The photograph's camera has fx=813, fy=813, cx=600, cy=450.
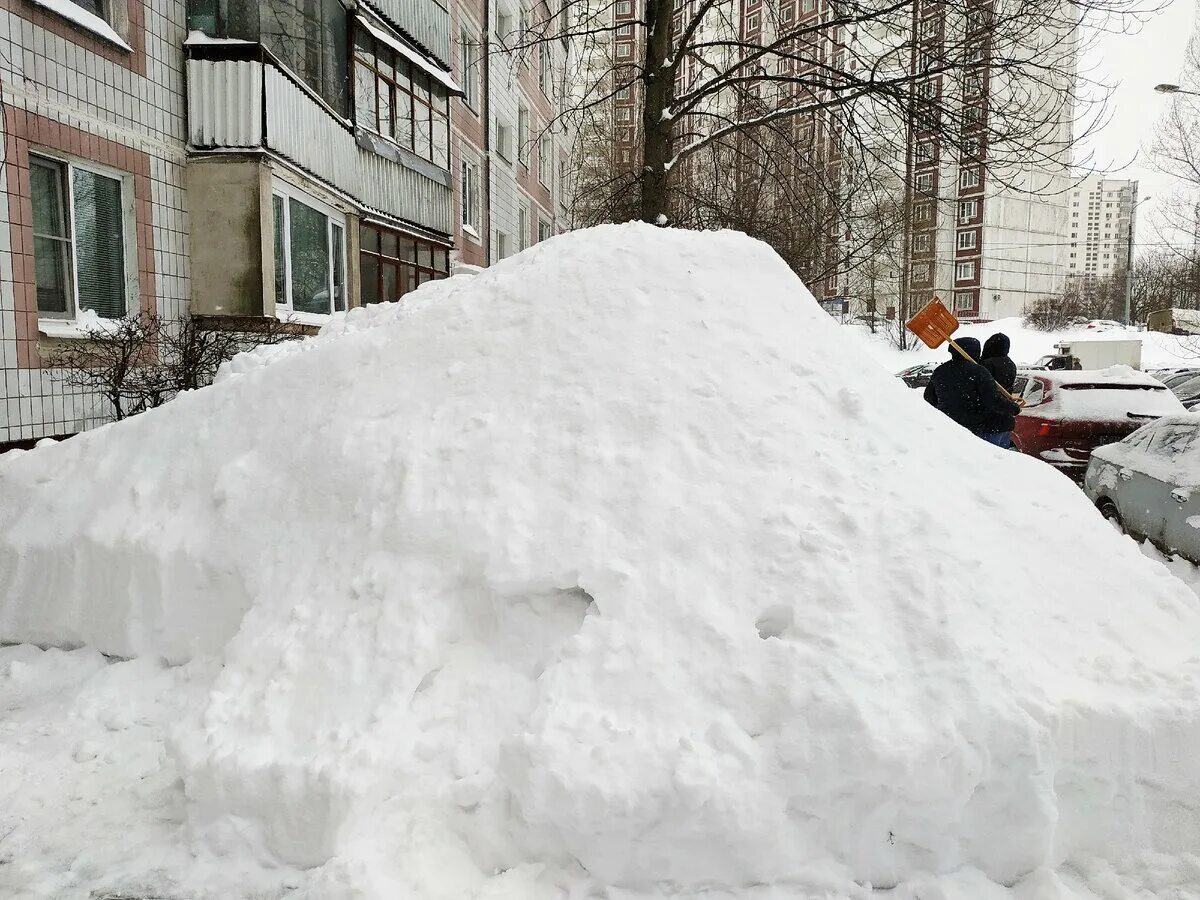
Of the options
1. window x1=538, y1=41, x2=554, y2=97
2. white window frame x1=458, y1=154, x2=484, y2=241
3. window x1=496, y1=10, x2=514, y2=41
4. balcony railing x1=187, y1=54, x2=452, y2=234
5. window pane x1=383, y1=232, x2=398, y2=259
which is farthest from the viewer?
window x1=538, y1=41, x2=554, y2=97

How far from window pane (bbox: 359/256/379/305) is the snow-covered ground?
22.3m

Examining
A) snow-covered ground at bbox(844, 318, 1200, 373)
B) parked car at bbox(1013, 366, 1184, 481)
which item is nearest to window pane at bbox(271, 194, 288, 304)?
parked car at bbox(1013, 366, 1184, 481)

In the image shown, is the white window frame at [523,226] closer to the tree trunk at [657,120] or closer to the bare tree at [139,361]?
the tree trunk at [657,120]

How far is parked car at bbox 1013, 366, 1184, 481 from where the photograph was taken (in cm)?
927

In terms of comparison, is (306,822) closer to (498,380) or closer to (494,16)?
(498,380)

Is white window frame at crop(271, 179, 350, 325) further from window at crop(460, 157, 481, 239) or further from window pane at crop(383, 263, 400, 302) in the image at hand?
window at crop(460, 157, 481, 239)

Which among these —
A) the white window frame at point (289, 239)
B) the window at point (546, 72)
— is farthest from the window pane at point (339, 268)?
the window at point (546, 72)

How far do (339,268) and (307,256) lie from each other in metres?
1.36

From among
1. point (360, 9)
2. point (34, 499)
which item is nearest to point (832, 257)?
point (360, 9)

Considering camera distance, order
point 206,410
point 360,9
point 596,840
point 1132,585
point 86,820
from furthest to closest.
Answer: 1. point 360,9
2. point 206,410
3. point 1132,585
4. point 86,820
5. point 596,840

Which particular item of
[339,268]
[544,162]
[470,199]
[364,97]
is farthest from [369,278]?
[544,162]

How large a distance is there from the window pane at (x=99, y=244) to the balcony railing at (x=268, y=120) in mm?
1455

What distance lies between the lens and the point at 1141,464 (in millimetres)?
6938

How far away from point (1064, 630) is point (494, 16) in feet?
78.7
